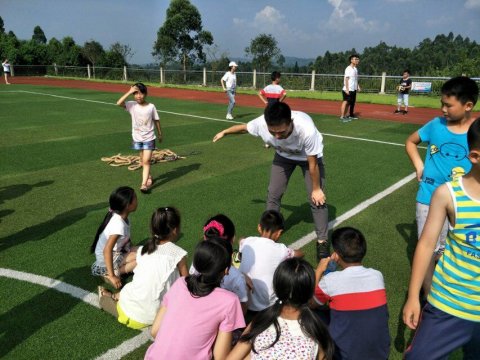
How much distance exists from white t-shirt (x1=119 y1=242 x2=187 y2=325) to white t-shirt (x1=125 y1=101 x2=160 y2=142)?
4.28 metres

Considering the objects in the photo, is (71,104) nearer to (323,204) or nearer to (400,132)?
(400,132)

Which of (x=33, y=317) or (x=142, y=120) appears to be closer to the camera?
(x=33, y=317)

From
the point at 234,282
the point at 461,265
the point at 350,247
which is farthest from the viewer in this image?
the point at 234,282

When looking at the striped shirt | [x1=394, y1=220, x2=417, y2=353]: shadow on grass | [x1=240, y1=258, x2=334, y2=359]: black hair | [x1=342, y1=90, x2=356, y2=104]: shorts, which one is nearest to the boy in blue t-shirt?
[x1=394, y1=220, x2=417, y2=353]: shadow on grass

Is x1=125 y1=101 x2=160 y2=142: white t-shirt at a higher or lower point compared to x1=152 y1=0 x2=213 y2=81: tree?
lower

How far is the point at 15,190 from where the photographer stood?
7359 mm

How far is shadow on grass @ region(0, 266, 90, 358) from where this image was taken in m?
3.43

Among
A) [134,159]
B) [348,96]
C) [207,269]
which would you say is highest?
[348,96]

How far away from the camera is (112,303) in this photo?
12.2 feet

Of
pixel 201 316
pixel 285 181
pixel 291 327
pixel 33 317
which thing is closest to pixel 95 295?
pixel 33 317

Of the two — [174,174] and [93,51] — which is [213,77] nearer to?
[93,51]

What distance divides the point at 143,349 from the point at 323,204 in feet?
8.49

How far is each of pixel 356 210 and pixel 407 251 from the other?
1.45m

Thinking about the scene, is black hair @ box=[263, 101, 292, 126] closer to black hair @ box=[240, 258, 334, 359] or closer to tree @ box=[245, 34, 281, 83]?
black hair @ box=[240, 258, 334, 359]
